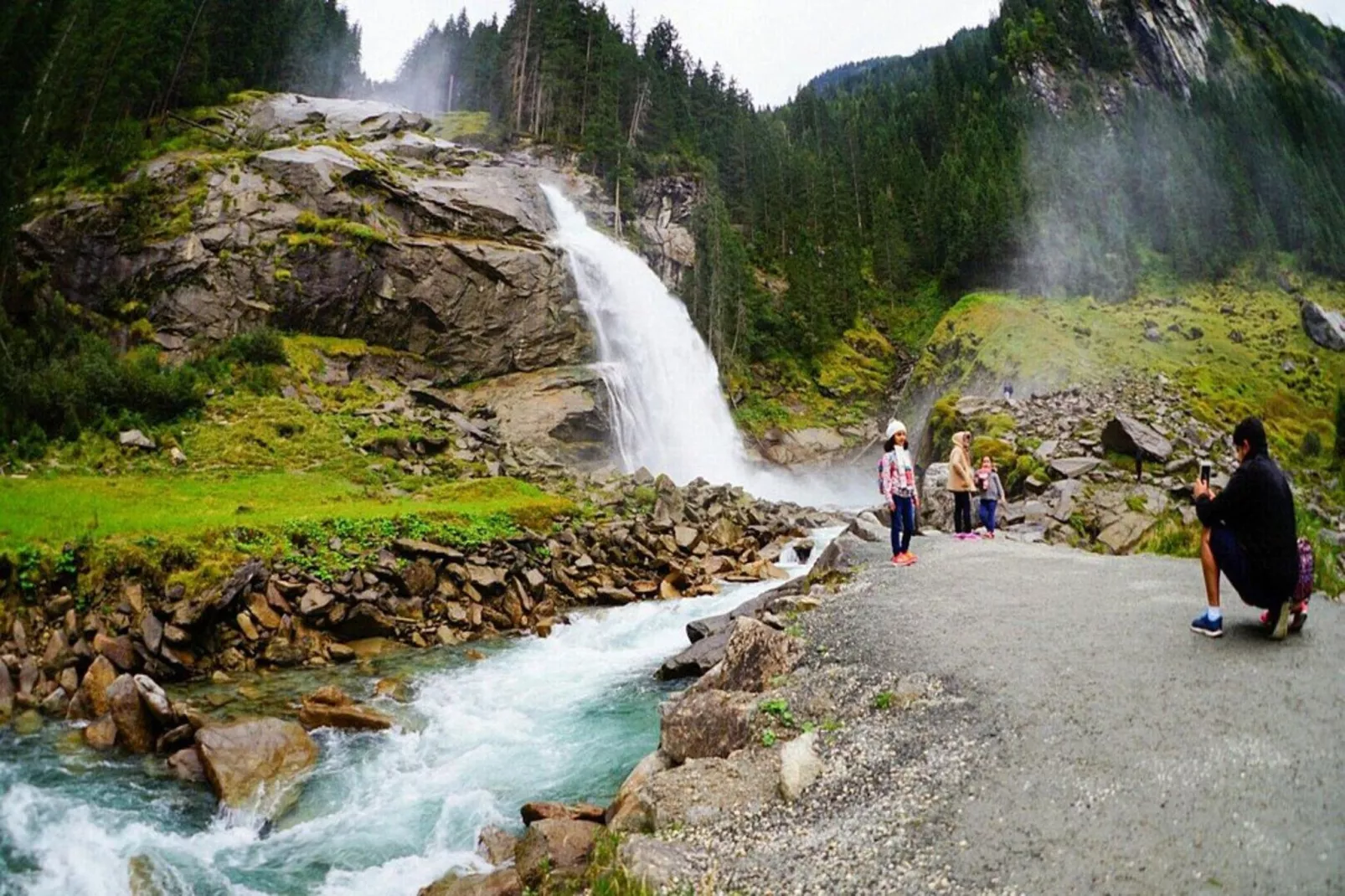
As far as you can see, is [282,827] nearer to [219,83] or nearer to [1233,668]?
[1233,668]

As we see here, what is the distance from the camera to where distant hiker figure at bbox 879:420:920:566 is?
489 inches

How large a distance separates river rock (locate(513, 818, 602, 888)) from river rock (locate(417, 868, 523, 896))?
0.08 metres

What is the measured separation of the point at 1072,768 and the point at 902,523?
8.39 m

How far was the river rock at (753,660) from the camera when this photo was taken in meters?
7.53

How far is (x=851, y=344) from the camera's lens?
63.2 m

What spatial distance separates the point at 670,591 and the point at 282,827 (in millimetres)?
12029

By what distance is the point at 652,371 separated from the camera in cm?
4197

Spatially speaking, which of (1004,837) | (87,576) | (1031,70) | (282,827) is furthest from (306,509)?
(1031,70)

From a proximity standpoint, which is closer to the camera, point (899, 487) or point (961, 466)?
point (899, 487)

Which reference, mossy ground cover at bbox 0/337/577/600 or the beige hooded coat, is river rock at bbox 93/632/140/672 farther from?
the beige hooded coat

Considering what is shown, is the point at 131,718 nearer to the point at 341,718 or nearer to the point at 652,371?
the point at 341,718

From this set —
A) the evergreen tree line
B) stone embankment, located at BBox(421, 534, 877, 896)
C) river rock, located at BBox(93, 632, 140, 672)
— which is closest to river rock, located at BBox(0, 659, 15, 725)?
river rock, located at BBox(93, 632, 140, 672)

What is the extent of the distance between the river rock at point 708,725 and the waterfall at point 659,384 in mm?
29620

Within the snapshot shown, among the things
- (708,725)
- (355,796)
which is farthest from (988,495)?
(355,796)
